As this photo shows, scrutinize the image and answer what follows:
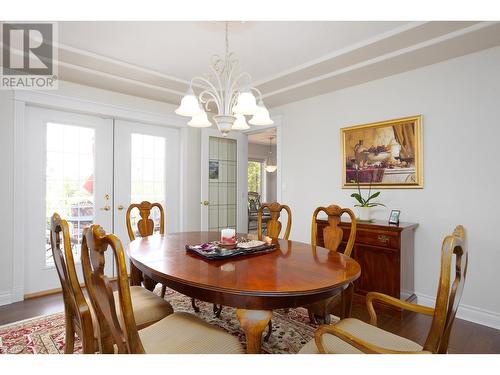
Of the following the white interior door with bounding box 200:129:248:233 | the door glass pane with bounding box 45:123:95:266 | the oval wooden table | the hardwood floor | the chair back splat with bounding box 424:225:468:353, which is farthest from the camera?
the white interior door with bounding box 200:129:248:233

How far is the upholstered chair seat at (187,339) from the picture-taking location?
1237 mm

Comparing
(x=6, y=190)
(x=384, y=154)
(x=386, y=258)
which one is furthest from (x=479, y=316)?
(x=6, y=190)

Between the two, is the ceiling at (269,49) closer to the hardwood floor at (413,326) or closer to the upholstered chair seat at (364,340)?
the upholstered chair seat at (364,340)

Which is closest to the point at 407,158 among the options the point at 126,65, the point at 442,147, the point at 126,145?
the point at 442,147

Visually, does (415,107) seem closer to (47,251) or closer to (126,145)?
(126,145)

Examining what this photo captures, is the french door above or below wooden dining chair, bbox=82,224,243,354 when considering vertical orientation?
above

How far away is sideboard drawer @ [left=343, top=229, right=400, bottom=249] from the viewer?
2.56 m

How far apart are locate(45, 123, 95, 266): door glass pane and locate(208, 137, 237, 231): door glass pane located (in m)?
1.62

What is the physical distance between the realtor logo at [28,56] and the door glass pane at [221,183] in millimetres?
2129

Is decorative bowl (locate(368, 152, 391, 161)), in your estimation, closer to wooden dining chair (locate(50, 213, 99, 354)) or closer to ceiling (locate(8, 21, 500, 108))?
ceiling (locate(8, 21, 500, 108))

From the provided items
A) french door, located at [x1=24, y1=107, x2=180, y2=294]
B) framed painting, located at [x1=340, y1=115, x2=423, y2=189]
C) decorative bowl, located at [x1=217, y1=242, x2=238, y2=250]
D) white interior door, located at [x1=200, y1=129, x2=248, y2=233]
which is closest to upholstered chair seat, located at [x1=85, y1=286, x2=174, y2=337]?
decorative bowl, located at [x1=217, y1=242, x2=238, y2=250]

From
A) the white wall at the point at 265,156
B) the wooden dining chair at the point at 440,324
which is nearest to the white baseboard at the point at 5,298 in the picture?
the wooden dining chair at the point at 440,324

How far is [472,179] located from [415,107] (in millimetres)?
872

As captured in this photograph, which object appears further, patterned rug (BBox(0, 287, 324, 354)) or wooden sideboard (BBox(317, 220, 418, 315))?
wooden sideboard (BBox(317, 220, 418, 315))
